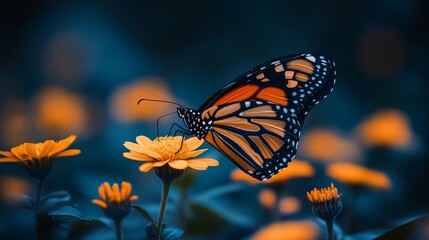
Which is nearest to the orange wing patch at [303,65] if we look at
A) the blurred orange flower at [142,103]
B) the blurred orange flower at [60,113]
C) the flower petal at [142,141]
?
the flower petal at [142,141]

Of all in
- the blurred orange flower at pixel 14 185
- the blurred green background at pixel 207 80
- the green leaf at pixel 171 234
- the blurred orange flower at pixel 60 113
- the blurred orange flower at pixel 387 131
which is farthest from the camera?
the blurred orange flower at pixel 60 113

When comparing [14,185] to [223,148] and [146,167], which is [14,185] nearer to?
[223,148]

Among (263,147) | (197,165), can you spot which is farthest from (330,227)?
(263,147)

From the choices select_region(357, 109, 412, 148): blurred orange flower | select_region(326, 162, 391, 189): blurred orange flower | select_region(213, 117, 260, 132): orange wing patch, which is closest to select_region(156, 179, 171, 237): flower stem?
select_region(213, 117, 260, 132): orange wing patch

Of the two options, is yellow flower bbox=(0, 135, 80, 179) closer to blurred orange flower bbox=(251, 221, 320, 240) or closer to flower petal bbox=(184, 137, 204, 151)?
flower petal bbox=(184, 137, 204, 151)

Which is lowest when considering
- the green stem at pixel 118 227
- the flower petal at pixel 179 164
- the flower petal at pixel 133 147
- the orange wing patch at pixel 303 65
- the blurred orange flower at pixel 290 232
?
the blurred orange flower at pixel 290 232

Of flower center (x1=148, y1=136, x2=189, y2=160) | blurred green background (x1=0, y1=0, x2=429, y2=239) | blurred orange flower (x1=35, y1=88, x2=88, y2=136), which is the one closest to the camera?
flower center (x1=148, y1=136, x2=189, y2=160)

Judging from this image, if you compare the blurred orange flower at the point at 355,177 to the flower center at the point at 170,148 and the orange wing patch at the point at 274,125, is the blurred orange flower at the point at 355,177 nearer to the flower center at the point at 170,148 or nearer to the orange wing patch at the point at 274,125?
the orange wing patch at the point at 274,125

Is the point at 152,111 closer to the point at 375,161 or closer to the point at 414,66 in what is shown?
the point at 375,161
